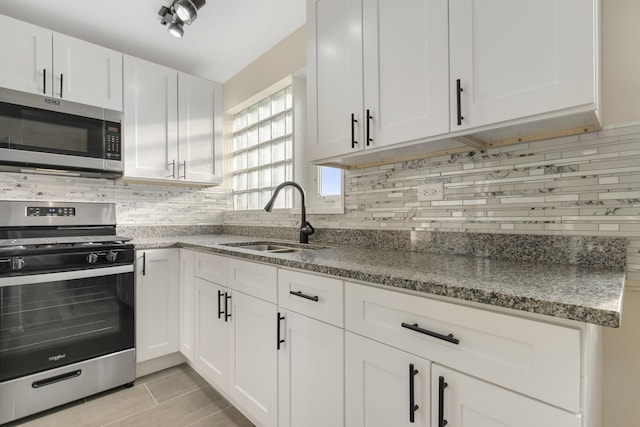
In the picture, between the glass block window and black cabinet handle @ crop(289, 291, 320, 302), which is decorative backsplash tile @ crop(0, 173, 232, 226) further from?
black cabinet handle @ crop(289, 291, 320, 302)

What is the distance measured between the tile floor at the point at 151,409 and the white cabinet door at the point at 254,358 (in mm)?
189

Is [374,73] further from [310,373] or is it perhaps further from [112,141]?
[112,141]

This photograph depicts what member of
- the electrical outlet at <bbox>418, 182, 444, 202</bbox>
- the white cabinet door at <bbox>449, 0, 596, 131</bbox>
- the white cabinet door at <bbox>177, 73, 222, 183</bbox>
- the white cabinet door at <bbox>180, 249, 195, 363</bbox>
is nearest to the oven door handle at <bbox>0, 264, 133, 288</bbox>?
the white cabinet door at <bbox>180, 249, 195, 363</bbox>

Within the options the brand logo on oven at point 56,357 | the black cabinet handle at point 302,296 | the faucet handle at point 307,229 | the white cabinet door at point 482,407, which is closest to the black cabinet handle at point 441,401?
the white cabinet door at point 482,407

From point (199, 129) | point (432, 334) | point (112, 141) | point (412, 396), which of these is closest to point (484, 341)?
point (432, 334)

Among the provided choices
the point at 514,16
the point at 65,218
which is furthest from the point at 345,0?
the point at 65,218

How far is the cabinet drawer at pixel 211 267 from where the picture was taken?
178 cm

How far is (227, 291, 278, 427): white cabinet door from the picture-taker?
4.62ft

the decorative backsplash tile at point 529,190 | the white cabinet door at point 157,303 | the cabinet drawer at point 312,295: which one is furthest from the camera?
the white cabinet door at point 157,303

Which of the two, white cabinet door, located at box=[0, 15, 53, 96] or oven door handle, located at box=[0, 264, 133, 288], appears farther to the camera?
white cabinet door, located at box=[0, 15, 53, 96]

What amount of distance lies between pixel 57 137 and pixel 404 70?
7.34 ft

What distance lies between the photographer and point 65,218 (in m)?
2.21

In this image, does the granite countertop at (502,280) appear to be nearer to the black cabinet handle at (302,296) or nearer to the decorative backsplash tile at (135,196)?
the black cabinet handle at (302,296)

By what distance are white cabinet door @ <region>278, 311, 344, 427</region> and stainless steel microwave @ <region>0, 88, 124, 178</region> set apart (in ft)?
6.08
